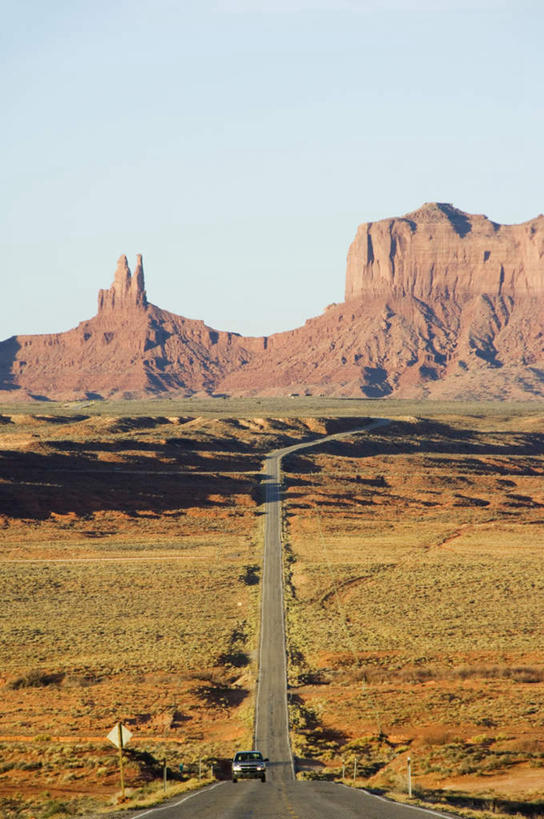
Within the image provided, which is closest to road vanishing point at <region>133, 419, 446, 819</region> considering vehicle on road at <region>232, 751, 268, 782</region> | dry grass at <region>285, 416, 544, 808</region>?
vehicle on road at <region>232, 751, 268, 782</region>

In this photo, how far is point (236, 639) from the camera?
4931 cm

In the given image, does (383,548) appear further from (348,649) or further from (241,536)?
(348,649)

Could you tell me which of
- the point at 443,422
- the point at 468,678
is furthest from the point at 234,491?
the point at 443,422

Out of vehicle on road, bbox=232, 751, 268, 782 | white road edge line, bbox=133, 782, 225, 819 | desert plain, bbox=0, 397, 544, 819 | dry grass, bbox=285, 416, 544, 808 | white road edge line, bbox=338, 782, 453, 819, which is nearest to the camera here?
white road edge line, bbox=338, 782, 453, 819

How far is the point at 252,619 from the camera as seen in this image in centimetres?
5388

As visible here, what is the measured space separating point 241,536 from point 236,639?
32.0 meters

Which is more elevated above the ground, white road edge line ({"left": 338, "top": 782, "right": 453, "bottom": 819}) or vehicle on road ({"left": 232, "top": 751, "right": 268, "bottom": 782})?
white road edge line ({"left": 338, "top": 782, "right": 453, "bottom": 819})

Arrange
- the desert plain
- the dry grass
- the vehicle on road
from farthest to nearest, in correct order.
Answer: the dry grass < the desert plain < the vehicle on road

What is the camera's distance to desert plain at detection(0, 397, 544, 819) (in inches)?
1202

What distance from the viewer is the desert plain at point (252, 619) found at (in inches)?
1202

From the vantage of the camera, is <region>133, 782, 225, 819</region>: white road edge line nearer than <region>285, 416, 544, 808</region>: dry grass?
Yes

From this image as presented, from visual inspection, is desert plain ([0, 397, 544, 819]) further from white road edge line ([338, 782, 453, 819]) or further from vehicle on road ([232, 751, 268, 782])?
white road edge line ([338, 782, 453, 819])

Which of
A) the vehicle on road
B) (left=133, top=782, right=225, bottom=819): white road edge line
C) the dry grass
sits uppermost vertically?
(left=133, top=782, right=225, bottom=819): white road edge line

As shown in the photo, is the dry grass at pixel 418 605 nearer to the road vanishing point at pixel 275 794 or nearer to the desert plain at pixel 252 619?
the desert plain at pixel 252 619
